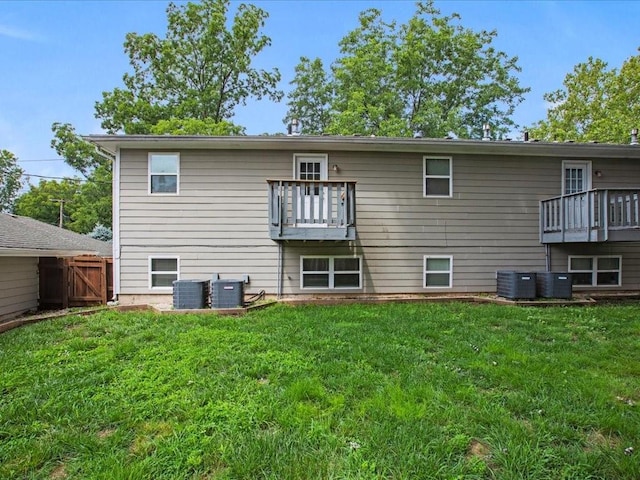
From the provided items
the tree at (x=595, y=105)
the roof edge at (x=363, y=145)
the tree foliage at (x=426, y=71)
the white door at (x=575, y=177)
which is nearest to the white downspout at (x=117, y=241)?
the roof edge at (x=363, y=145)

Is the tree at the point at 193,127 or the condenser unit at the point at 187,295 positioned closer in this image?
the condenser unit at the point at 187,295

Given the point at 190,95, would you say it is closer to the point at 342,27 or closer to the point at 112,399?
the point at 342,27

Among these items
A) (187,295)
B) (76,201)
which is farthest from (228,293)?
(76,201)

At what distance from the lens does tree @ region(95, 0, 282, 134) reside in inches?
830

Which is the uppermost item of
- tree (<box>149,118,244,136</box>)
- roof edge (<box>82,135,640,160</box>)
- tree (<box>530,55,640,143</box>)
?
tree (<box>530,55,640,143</box>)

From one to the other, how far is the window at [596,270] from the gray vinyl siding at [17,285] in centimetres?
1286

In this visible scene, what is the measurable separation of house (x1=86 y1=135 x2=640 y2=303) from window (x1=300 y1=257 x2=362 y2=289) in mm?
25

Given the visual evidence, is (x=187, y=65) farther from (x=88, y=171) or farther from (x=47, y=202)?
(x=47, y=202)

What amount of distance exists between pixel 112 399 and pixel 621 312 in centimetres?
849

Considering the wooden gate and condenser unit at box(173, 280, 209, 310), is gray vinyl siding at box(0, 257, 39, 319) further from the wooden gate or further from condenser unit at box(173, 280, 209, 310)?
condenser unit at box(173, 280, 209, 310)

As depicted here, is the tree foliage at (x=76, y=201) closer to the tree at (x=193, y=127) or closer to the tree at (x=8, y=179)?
the tree at (x=8, y=179)

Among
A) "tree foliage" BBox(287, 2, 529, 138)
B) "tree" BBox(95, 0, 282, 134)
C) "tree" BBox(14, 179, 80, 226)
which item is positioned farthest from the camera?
"tree" BBox(14, 179, 80, 226)

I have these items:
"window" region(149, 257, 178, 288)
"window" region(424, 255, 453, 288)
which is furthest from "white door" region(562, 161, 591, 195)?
"window" region(149, 257, 178, 288)

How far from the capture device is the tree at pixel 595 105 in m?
19.0
